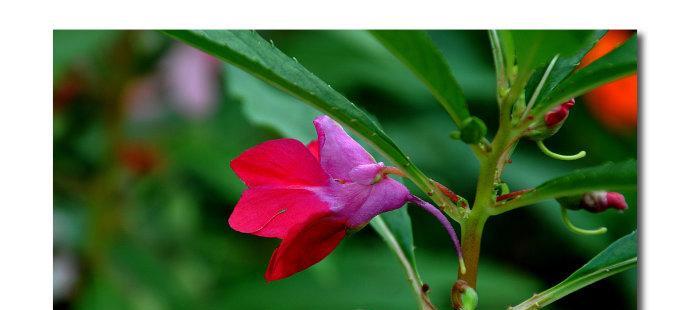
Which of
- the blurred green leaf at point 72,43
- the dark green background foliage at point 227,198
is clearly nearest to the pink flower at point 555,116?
the blurred green leaf at point 72,43

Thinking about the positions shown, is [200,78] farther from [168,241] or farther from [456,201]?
[456,201]

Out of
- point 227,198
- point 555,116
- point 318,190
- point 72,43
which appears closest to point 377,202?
point 318,190

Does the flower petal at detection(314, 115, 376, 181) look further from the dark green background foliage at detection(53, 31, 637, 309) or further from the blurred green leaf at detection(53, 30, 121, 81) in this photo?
the dark green background foliage at detection(53, 31, 637, 309)

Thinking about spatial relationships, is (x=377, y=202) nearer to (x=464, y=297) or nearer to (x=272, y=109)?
(x=464, y=297)

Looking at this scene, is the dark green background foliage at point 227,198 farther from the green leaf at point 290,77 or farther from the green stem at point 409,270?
the green leaf at point 290,77
